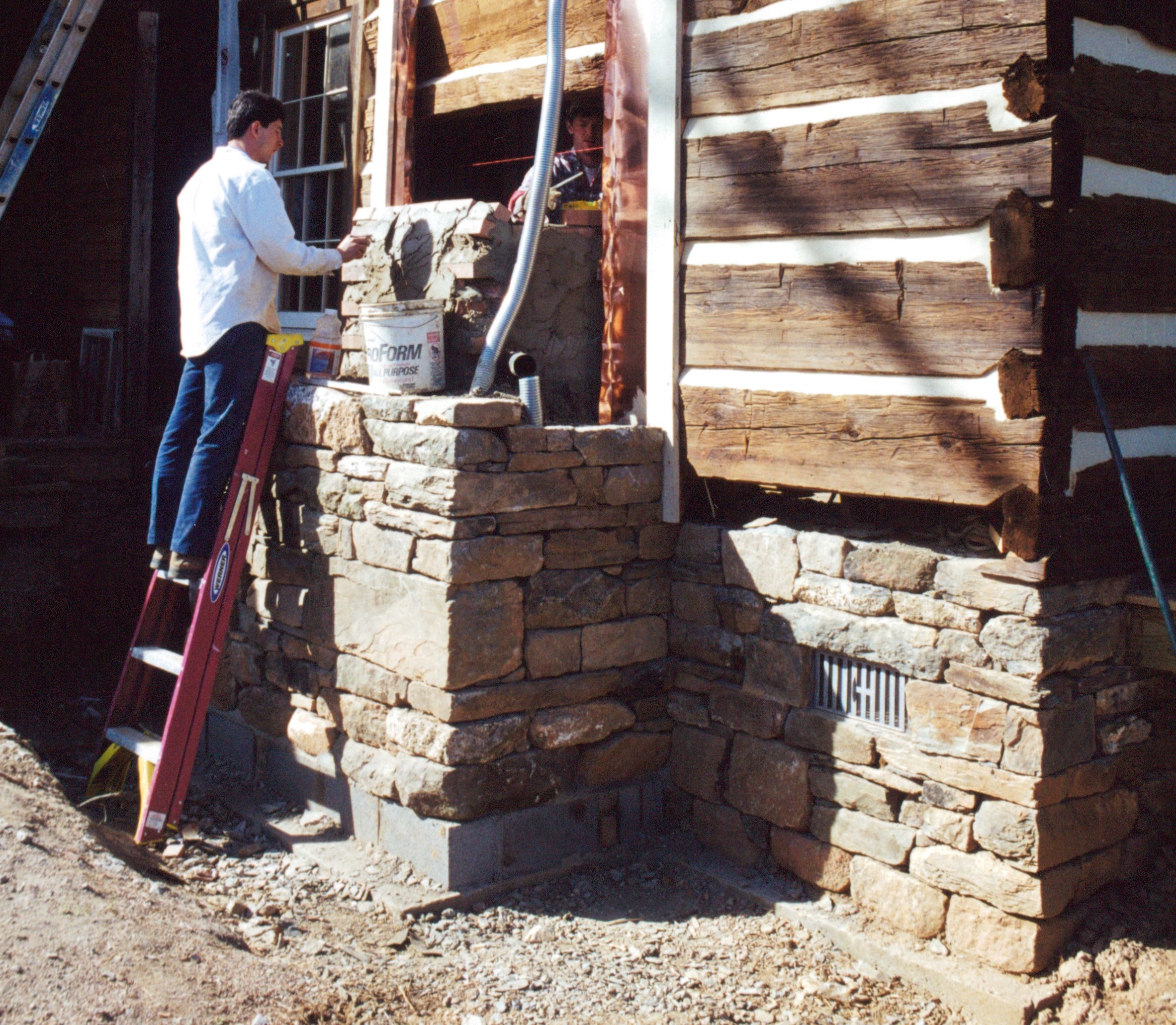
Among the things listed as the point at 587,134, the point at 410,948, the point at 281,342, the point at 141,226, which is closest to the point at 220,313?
the point at 281,342

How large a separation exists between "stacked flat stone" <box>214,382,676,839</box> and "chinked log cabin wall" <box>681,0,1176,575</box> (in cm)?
66

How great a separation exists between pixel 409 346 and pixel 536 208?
0.76 meters

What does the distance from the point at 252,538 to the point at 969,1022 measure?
3698 mm

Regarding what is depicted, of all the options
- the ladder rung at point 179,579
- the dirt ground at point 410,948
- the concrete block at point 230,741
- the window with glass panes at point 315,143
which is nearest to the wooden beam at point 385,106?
the window with glass panes at point 315,143

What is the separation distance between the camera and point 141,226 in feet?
27.0

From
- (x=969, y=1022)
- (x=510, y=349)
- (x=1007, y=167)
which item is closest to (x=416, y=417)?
(x=510, y=349)

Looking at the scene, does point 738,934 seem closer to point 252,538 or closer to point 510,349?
point 510,349

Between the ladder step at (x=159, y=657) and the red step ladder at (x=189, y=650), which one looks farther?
the ladder step at (x=159, y=657)

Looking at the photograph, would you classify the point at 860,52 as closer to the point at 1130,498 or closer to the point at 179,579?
the point at 1130,498

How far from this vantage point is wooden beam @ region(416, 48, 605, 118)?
16.9ft

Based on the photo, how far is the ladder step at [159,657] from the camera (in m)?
5.14

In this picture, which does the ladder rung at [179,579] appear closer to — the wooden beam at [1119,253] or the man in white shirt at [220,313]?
the man in white shirt at [220,313]

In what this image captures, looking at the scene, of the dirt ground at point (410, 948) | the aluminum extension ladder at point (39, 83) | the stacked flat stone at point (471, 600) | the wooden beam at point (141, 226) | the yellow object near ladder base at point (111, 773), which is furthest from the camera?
the wooden beam at point (141, 226)

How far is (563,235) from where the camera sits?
512 cm
